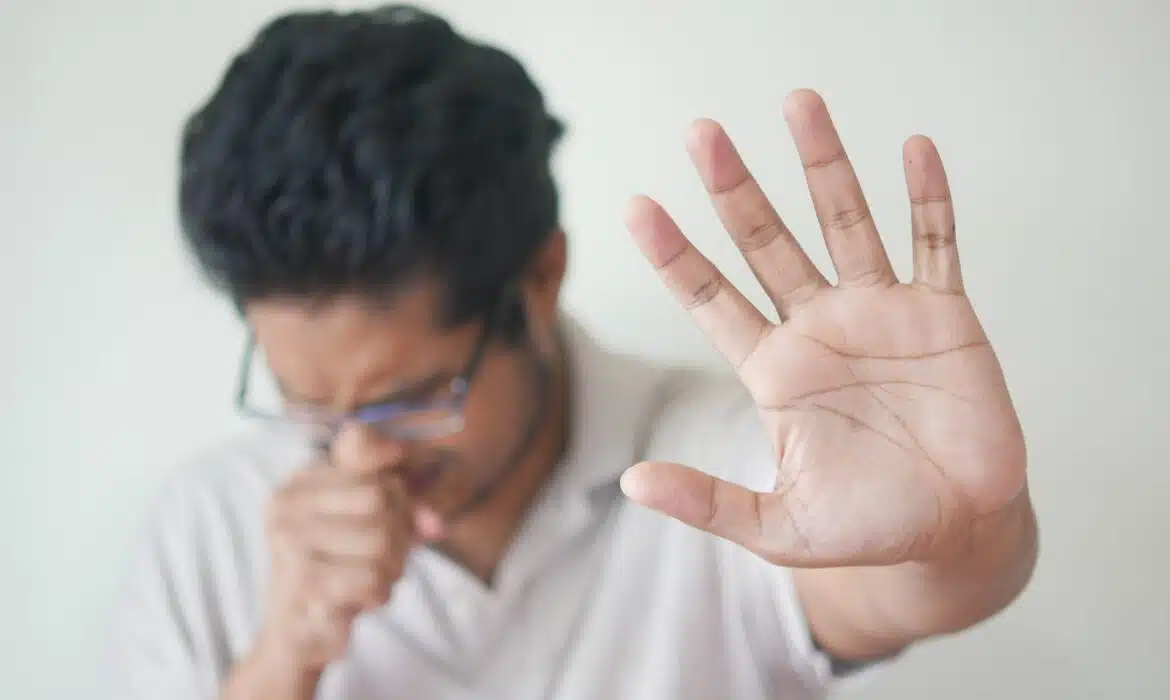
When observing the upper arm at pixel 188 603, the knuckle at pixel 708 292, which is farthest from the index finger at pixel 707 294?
the upper arm at pixel 188 603

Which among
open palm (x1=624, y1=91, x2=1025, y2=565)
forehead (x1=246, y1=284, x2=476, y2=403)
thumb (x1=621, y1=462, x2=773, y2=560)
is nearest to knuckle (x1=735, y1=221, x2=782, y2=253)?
open palm (x1=624, y1=91, x2=1025, y2=565)

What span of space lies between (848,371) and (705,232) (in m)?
0.47

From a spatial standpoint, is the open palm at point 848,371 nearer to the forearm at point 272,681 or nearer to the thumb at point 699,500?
the thumb at point 699,500

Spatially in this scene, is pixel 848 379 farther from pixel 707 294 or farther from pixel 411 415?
pixel 411 415

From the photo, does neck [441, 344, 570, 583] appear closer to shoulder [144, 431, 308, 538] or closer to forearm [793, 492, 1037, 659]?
shoulder [144, 431, 308, 538]

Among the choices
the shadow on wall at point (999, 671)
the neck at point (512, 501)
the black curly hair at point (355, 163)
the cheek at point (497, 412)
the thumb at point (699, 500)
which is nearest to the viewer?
the thumb at point (699, 500)

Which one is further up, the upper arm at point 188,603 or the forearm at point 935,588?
the forearm at point 935,588

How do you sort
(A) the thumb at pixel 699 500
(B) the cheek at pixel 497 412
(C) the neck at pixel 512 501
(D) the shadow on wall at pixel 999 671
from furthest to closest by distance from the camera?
(D) the shadow on wall at pixel 999 671 < (C) the neck at pixel 512 501 < (B) the cheek at pixel 497 412 < (A) the thumb at pixel 699 500

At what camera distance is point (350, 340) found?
0.59 metres

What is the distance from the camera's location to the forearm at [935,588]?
0.48m

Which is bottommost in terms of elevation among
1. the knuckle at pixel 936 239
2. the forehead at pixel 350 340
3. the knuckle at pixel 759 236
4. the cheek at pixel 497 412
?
the cheek at pixel 497 412

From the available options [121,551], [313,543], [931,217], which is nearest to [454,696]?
[313,543]

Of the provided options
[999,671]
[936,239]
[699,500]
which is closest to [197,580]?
[699,500]

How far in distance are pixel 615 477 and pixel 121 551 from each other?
0.61 metres
